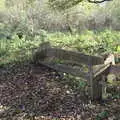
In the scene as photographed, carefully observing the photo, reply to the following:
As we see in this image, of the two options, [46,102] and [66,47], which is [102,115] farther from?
[66,47]

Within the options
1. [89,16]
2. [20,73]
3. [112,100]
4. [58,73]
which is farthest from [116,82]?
[89,16]

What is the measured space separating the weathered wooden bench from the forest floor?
231 millimetres

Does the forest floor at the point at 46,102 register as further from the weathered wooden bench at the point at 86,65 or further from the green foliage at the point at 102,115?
the weathered wooden bench at the point at 86,65

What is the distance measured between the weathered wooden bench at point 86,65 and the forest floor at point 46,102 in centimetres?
23

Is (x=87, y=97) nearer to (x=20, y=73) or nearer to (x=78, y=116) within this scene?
(x=78, y=116)

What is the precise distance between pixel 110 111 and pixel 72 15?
60.5ft

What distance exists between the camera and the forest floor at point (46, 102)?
3801mm

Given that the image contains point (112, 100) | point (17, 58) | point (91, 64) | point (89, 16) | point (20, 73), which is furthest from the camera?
point (89, 16)

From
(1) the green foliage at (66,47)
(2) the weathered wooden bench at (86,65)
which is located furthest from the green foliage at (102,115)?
(1) the green foliage at (66,47)

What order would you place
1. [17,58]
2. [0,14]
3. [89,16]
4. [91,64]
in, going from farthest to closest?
[89,16]
[0,14]
[17,58]
[91,64]

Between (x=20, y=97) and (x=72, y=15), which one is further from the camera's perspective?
(x=72, y=15)

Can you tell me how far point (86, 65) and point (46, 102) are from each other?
118cm

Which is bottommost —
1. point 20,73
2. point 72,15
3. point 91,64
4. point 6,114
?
point 6,114

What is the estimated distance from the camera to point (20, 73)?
20.0 feet
